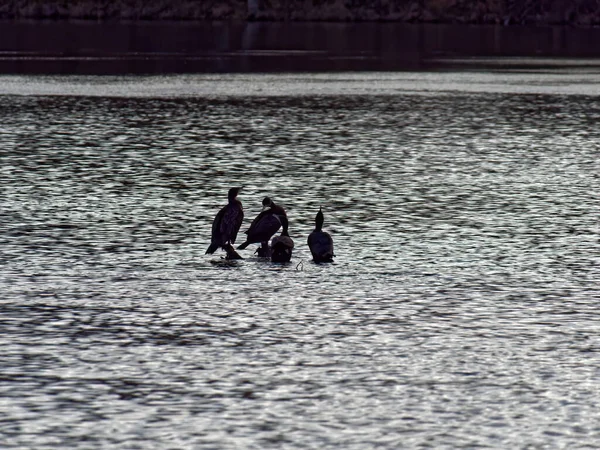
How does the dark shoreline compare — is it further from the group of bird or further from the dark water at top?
the group of bird

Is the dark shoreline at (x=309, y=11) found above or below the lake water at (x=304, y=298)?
above

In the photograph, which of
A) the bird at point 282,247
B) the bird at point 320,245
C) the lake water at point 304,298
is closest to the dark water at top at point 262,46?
the lake water at point 304,298

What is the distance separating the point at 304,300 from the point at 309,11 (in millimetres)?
165914

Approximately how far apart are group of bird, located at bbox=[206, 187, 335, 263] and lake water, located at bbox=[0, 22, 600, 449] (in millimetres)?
220

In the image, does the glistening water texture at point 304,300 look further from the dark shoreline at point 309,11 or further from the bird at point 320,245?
the dark shoreline at point 309,11

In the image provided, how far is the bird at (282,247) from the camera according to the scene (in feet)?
64.1

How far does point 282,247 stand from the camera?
64.3 ft

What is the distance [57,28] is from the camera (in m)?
142

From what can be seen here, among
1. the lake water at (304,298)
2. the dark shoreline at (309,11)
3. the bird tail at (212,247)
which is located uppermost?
the dark shoreline at (309,11)

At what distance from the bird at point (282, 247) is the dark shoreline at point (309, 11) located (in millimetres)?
154357

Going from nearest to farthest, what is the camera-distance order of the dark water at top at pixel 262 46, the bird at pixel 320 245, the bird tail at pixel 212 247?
the bird at pixel 320 245 < the bird tail at pixel 212 247 < the dark water at top at pixel 262 46

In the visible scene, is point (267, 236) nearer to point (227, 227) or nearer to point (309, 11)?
point (227, 227)

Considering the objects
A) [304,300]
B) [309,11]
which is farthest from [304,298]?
[309,11]

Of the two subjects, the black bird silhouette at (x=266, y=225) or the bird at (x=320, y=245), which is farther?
the black bird silhouette at (x=266, y=225)
